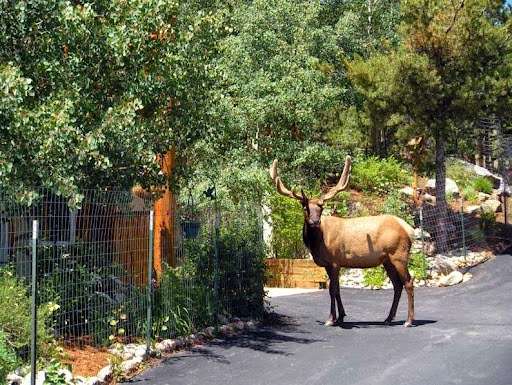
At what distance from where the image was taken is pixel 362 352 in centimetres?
1077

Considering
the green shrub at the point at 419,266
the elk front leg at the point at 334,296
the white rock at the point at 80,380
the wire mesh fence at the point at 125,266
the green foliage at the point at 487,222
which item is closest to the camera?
the white rock at the point at 80,380

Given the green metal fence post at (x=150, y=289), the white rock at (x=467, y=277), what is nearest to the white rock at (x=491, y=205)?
the white rock at (x=467, y=277)

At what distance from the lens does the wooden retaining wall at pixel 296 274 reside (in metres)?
19.3

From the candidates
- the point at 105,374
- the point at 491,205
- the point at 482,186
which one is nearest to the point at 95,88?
the point at 105,374

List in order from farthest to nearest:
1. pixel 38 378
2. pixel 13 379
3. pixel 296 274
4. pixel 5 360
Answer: pixel 296 274 → pixel 38 378 → pixel 13 379 → pixel 5 360

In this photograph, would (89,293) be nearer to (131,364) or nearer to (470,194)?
(131,364)

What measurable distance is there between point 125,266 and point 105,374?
6.09 feet

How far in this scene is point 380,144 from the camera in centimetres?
2834

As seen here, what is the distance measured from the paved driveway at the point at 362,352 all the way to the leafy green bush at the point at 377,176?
9.06 m

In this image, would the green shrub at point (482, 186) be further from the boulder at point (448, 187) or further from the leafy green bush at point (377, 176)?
the leafy green bush at point (377, 176)

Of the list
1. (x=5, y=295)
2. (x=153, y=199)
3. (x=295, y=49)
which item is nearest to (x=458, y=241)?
(x=295, y=49)

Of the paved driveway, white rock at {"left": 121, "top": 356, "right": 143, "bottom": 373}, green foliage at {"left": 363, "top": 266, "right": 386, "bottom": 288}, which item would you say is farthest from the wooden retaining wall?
white rock at {"left": 121, "top": 356, "right": 143, "bottom": 373}

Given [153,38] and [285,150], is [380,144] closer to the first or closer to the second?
[285,150]

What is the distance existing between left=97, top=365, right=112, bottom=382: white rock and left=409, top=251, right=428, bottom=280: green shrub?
1147cm
